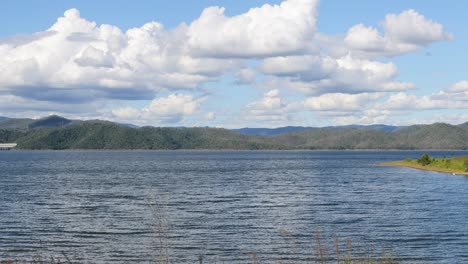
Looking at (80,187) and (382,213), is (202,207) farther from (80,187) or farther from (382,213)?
(80,187)

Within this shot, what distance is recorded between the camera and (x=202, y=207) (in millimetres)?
66875

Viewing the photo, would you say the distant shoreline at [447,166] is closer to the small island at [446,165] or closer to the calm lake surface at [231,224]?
the small island at [446,165]

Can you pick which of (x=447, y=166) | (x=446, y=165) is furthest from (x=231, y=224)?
(x=446, y=165)

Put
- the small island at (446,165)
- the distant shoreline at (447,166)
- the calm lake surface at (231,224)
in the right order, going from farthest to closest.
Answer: the small island at (446,165) < the distant shoreline at (447,166) < the calm lake surface at (231,224)

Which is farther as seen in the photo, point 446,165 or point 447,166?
point 446,165

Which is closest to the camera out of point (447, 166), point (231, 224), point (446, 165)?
point (231, 224)

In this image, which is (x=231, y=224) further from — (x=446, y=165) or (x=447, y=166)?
(x=446, y=165)

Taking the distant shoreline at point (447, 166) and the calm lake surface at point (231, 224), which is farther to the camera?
the distant shoreline at point (447, 166)

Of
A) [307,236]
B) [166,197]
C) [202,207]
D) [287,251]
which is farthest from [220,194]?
[287,251]

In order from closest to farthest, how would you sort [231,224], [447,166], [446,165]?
[231,224] → [447,166] → [446,165]

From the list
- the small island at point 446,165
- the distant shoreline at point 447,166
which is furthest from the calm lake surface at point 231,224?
the small island at point 446,165

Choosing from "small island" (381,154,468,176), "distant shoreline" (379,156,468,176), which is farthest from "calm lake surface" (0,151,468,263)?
"small island" (381,154,468,176)

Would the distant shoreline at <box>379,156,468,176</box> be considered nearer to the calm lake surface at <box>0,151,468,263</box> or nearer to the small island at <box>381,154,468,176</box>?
the small island at <box>381,154,468,176</box>

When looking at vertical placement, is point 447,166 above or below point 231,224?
below
